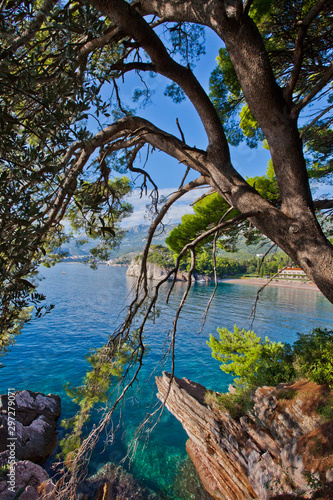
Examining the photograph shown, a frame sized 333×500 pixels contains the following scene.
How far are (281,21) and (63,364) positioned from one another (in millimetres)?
16470

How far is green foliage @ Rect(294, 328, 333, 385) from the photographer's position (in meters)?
5.24

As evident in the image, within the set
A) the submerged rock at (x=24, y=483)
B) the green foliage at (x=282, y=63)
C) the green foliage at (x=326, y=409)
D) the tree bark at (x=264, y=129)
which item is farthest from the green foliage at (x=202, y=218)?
the submerged rock at (x=24, y=483)

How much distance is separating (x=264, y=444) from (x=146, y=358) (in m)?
10.9

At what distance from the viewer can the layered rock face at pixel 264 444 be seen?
3.96 meters

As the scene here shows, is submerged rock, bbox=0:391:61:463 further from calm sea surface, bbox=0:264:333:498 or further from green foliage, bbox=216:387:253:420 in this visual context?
green foliage, bbox=216:387:253:420

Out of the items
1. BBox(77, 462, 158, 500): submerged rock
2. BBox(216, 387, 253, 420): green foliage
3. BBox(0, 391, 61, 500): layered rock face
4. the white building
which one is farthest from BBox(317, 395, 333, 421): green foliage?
BBox(0, 391, 61, 500): layered rock face

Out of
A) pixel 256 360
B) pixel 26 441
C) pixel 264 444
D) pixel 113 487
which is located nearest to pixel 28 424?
pixel 26 441

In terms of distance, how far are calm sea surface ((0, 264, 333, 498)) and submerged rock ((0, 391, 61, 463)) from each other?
2.45ft

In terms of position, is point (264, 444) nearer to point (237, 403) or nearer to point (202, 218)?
point (237, 403)

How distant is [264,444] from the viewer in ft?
17.2

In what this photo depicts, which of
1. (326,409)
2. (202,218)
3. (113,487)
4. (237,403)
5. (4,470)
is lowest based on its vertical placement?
(113,487)

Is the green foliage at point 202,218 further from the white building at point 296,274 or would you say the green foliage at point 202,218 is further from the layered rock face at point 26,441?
the layered rock face at point 26,441

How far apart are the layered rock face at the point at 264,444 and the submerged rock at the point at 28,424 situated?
4.19m

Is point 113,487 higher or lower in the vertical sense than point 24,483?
lower
